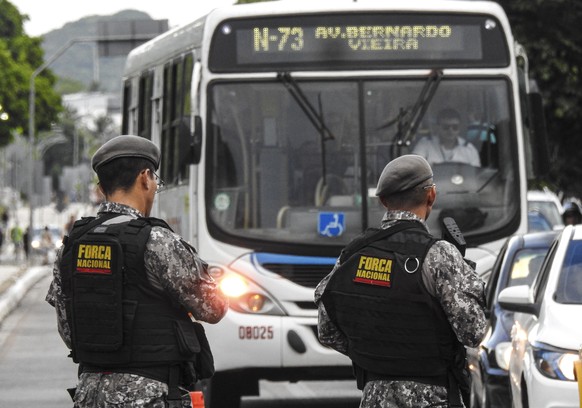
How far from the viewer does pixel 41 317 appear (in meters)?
28.0

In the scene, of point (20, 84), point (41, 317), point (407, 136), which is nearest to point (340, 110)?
point (407, 136)

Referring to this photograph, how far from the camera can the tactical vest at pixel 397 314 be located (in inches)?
223

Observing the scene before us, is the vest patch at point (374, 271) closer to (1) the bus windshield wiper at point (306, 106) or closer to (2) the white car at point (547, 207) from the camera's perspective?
(1) the bus windshield wiper at point (306, 106)

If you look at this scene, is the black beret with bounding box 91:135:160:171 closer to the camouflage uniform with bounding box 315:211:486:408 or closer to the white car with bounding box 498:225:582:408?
the camouflage uniform with bounding box 315:211:486:408

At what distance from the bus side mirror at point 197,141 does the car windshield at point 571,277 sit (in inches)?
125

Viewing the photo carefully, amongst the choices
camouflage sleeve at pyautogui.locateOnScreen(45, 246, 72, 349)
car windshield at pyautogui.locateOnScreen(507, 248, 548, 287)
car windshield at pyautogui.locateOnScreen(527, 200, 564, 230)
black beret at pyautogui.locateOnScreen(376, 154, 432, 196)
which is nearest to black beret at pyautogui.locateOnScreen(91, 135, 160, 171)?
camouflage sleeve at pyautogui.locateOnScreen(45, 246, 72, 349)

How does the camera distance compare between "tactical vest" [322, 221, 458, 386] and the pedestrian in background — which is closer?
"tactical vest" [322, 221, 458, 386]

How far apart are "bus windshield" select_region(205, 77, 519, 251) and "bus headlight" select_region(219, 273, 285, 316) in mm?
308

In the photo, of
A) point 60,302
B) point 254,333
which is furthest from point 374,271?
point 254,333

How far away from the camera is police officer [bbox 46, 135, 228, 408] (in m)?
5.42

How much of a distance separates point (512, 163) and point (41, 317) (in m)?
17.3

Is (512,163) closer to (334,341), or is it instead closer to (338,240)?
(338,240)

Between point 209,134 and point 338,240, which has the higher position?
point 209,134

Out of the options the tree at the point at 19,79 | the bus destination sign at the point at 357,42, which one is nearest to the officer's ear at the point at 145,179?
the bus destination sign at the point at 357,42
